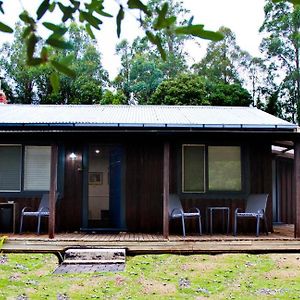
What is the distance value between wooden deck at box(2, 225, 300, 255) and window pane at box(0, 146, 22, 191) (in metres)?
1.33

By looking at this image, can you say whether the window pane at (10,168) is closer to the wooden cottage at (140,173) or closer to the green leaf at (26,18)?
the wooden cottage at (140,173)

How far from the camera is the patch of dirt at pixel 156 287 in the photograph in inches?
227

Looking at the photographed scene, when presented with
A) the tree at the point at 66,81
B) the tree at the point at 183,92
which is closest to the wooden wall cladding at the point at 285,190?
the tree at the point at 183,92

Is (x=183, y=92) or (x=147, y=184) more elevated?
(x=183, y=92)

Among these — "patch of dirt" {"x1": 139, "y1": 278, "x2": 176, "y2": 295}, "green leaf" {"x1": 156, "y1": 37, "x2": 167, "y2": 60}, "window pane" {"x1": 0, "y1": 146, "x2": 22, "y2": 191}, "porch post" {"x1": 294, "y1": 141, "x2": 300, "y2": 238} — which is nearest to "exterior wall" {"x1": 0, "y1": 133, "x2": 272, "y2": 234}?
"window pane" {"x1": 0, "y1": 146, "x2": 22, "y2": 191}

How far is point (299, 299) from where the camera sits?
549 cm

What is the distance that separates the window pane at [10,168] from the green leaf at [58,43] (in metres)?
8.14

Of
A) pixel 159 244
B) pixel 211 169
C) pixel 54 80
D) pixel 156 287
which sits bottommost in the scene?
pixel 156 287

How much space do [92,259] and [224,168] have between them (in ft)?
10.6

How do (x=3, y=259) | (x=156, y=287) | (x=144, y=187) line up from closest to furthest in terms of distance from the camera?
(x=156, y=287)
(x=3, y=259)
(x=144, y=187)

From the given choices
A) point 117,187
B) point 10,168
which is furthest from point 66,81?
point 117,187

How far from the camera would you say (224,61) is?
2639 centimetres

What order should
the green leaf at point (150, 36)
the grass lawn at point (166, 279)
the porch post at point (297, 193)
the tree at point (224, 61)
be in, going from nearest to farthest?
the green leaf at point (150, 36)
the grass lawn at point (166, 279)
the porch post at point (297, 193)
the tree at point (224, 61)

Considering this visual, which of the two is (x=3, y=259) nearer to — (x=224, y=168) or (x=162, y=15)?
(x=224, y=168)
